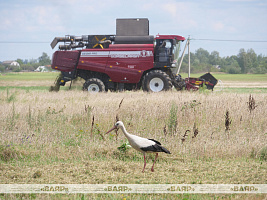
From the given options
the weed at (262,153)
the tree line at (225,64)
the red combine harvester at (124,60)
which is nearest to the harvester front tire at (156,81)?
the red combine harvester at (124,60)

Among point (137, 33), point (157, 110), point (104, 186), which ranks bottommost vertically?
point (104, 186)

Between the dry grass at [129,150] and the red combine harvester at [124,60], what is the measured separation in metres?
8.47

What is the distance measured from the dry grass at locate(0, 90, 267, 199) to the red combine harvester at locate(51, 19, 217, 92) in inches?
333

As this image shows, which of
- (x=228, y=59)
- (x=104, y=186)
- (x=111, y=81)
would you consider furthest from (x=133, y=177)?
(x=228, y=59)

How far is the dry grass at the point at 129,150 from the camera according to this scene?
17.5ft

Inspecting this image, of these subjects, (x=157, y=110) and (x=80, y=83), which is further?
(x=80, y=83)

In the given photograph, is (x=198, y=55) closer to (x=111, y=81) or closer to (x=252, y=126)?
(x=111, y=81)

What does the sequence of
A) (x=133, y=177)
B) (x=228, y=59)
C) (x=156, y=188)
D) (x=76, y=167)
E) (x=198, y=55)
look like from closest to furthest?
(x=156, y=188)
(x=133, y=177)
(x=76, y=167)
(x=228, y=59)
(x=198, y=55)

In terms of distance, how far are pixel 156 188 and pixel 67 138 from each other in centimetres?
321

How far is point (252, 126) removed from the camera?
8539 mm

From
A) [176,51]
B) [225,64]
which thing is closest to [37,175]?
[176,51]

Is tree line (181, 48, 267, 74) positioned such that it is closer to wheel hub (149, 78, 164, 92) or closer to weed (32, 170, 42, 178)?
wheel hub (149, 78, 164, 92)

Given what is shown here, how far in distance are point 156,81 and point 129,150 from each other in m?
11.6

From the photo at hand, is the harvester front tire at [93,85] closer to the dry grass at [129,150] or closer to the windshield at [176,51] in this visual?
the windshield at [176,51]
